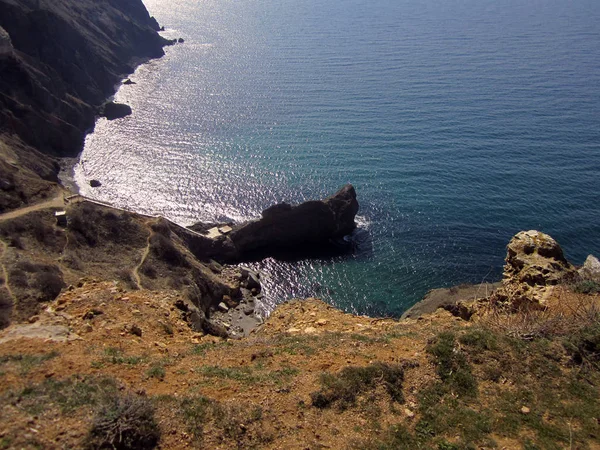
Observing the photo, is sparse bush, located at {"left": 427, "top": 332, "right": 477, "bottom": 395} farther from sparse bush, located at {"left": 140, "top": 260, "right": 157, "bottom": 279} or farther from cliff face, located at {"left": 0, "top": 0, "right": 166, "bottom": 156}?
cliff face, located at {"left": 0, "top": 0, "right": 166, "bottom": 156}

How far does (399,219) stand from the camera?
67.7m

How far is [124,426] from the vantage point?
14.6 meters

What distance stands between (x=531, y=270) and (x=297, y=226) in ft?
122

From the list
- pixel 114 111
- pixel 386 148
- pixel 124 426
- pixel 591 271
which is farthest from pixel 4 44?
pixel 591 271

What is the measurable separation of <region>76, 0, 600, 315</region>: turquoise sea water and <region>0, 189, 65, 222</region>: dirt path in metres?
15.2

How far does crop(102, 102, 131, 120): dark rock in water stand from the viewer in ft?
338

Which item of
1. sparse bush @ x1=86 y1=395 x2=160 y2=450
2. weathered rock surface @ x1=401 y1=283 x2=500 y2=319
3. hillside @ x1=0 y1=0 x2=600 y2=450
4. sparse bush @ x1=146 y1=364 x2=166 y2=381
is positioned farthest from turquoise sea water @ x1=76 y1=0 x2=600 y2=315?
sparse bush @ x1=86 y1=395 x2=160 y2=450

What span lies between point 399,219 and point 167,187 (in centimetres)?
3667

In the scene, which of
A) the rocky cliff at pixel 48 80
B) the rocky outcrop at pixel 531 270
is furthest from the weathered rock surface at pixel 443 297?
the rocky cliff at pixel 48 80

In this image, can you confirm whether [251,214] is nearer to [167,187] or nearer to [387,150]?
[167,187]

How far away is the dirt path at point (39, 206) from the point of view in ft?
161

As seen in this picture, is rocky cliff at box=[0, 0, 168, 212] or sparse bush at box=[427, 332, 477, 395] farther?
rocky cliff at box=[0, 0, 168, 212]

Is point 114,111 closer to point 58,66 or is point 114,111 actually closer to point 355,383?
point 58,66

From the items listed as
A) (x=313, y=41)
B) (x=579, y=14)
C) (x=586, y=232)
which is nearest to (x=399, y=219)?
(x=586, y=232)
